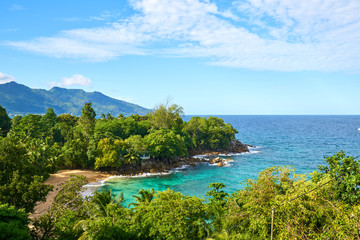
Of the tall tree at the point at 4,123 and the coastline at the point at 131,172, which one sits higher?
the tall tree at the point at 4,123

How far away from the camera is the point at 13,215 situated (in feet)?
43.9

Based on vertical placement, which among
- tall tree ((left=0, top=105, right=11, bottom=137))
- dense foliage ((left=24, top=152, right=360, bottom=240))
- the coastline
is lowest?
the coastline

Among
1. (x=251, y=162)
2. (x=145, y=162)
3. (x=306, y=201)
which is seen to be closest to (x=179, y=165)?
(x=145, y=162)

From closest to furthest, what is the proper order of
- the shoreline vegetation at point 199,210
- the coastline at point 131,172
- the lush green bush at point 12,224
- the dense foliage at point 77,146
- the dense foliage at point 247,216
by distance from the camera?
the lush green bush at point 12,224 → the shoreline vegetation at point 199,210 → the dense foliage at point 247,216 → the dense foliage at point 77,146 → the coastline at point 131,172

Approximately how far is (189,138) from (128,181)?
90.3 ft

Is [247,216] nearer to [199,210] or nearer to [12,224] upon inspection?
[199,210]

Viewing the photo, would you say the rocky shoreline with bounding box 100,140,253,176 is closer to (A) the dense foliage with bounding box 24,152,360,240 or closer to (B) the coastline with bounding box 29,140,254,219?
(B) the coastline with bounding box 29,140,254,219

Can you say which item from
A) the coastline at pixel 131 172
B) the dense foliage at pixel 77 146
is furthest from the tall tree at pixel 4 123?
the coastline at pixel 131 172

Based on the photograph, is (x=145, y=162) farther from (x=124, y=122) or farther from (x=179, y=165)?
(x=124, y=122)

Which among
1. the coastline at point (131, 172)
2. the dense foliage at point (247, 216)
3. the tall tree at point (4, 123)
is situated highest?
the tall tree at point (4, 123)

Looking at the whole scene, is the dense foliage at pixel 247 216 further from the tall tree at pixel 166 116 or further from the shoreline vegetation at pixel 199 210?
the tall tree at pixel 166 116

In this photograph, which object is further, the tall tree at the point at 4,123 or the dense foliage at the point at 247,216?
the tall tree at the point at 4,123

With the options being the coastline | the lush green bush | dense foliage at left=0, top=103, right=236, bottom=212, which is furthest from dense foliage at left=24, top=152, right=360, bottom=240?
the coastline

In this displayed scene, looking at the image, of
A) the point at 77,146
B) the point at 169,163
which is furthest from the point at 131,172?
the point at 77,146
